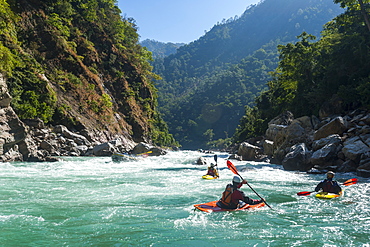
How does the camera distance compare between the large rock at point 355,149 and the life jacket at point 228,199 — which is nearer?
the life jacket at point 228,199

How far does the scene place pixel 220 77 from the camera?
129625 millimetres

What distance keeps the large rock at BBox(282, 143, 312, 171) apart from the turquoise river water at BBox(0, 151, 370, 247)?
13.9 ft

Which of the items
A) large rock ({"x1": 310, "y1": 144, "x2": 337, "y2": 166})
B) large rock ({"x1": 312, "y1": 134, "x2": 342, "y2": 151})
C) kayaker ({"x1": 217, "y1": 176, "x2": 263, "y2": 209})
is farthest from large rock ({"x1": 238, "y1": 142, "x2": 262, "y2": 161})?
kayaker ({"x1": 217, "y1": 176, "x2": 263, "y2": 209})

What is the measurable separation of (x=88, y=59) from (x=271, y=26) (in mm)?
187647

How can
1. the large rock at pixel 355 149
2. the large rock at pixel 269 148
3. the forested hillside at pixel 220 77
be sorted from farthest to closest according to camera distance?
1. the forested hillside at pixel 220 77
2. the large rock at pixel 269 148
3. the large rock at pixel 355 149

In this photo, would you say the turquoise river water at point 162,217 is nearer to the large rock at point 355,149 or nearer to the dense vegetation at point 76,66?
the large rock at point 355,149

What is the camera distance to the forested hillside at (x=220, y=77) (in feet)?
372

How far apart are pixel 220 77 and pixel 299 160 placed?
117254 millimetres

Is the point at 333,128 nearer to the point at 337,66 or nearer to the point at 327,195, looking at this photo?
the point at 337,66

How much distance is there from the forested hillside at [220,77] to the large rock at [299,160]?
7449cm

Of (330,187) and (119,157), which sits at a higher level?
(330,187)

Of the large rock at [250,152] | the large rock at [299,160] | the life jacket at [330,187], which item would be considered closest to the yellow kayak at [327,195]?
the life jacket at [330,187]

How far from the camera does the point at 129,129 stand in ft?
115

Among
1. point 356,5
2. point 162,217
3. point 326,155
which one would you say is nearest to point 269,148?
point 326,155
